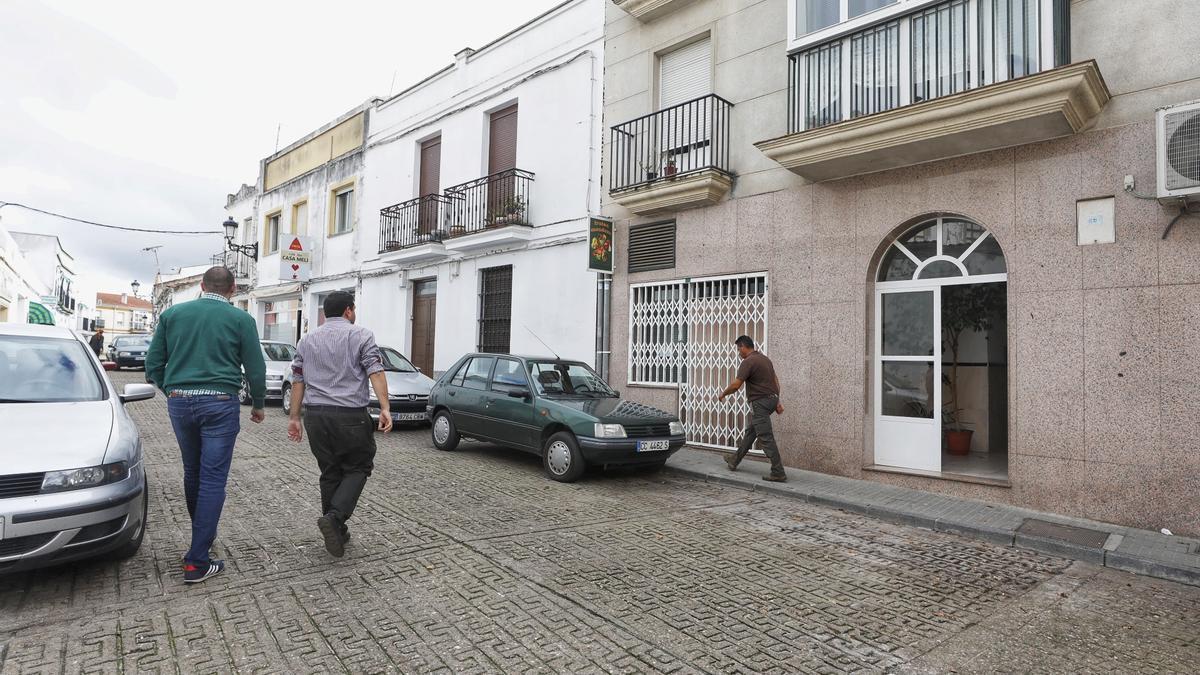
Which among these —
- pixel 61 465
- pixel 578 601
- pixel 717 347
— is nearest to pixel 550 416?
pixel 717 347

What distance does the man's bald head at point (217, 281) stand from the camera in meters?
4.24

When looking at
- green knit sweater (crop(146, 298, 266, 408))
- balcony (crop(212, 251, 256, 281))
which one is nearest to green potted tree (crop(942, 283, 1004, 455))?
green knit sweater (crop(146, 298, 266, 408))

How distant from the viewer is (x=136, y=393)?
196 inches

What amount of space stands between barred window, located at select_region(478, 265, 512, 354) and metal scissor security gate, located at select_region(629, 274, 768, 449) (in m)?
3.51

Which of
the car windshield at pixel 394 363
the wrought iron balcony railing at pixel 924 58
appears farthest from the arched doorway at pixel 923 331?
the car windshield at pixel 394 363

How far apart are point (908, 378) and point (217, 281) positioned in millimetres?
7405

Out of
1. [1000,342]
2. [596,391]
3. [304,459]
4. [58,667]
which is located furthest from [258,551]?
[1000,342]

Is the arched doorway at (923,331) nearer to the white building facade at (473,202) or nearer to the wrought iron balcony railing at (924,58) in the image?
the wrought iron balcony railing at (924,58)

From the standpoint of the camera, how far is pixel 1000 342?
9.62 m

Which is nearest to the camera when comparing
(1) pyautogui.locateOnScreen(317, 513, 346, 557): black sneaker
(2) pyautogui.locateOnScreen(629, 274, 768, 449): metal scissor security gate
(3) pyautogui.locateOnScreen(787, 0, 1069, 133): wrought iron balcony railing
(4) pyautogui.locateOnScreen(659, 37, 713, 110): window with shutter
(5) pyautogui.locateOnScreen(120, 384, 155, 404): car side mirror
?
(1) pyautogui.locateOnScreen(317, 513, 346, 557): black sneaker

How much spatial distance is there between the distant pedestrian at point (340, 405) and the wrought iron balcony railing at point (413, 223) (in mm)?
10173

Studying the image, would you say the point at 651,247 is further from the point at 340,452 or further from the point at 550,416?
the point at 340,452

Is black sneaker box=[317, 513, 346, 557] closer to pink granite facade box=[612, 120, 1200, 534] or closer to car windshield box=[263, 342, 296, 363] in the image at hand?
pink granite facade box=[612, 120, 1200, 534]

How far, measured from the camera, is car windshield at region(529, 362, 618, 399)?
830 centimetres
